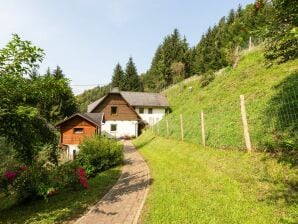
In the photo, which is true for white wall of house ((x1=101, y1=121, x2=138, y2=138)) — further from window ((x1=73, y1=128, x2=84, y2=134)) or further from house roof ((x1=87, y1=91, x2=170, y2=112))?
window ((x1=73, y1=128, x2=84, y2=134))

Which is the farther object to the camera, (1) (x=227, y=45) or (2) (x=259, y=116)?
(2) (x=259, y=116)

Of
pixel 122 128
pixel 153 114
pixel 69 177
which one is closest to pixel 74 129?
pixel 122 128

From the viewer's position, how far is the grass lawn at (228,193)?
591 centimetres

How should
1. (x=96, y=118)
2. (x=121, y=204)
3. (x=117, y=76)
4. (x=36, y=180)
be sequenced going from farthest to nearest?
(x=117, y=76) → (x=96, y=118) → (x=36, y=180) → (x=121, y=204)

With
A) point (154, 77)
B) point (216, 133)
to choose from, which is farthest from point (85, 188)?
point (154, 77)

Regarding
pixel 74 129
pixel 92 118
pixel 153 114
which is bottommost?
pixel 74 129

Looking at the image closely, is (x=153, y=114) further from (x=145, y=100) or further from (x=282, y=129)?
(x=282, y=129)

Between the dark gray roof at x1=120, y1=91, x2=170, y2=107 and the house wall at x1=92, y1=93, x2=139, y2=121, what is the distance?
3.10 meters

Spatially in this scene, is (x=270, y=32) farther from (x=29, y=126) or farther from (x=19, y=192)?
(x=19, y=192)

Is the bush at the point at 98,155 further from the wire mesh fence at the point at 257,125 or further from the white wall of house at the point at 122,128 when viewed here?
the white wall of house at the point at 122,128

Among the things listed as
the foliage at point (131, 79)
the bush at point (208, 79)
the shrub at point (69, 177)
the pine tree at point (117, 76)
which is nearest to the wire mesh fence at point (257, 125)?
the shrub at point (69, 177)

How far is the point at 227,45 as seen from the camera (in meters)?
4.63

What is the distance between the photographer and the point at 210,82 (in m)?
36.7

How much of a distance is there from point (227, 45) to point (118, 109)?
131 feet
